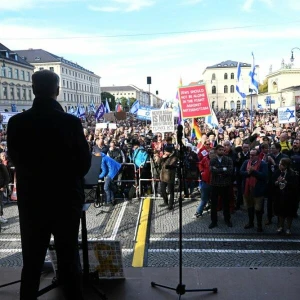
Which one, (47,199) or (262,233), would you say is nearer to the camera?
(47,199)

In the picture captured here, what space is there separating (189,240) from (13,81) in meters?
76.9

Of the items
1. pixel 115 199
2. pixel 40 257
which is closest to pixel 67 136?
pixel 40 257

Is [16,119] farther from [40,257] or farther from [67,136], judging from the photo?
[40,257]

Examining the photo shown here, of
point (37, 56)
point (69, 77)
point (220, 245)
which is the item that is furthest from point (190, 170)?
point (69, 77)

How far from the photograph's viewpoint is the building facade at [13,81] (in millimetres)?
70438

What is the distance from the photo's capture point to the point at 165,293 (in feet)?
11.6

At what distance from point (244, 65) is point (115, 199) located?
325ft

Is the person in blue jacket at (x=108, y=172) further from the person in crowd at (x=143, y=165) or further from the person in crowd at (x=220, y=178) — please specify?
the person in crowd at (x=220, y=178)

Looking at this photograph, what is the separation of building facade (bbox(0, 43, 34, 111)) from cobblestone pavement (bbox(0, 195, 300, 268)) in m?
68.7

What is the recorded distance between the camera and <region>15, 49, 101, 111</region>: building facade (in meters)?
98.9

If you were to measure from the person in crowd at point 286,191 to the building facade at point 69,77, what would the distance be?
256 ft

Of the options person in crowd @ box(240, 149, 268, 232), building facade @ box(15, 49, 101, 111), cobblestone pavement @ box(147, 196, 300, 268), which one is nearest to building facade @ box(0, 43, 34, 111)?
building facade @ box(15, 49, 101, 111)

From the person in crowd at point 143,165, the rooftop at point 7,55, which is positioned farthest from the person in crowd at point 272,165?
the rooftop at point 7,55

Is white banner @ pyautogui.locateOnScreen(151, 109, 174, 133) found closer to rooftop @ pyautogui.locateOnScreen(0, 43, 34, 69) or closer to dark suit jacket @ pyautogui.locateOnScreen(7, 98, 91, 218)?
dark suit jacket @ pyautogui.locateOnScreen(7, 98, 91, 218)
